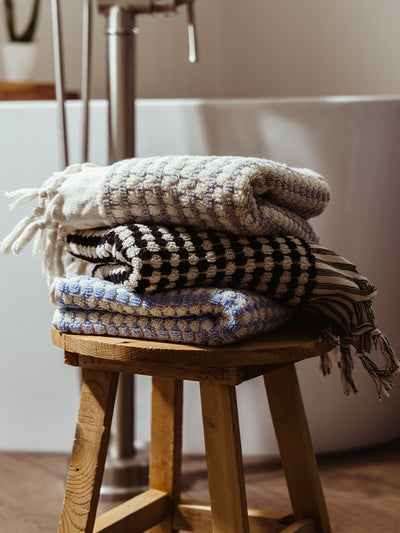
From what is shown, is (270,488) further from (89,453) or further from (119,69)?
(119,69)

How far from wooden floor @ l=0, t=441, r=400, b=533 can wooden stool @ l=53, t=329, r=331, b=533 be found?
0.77ft

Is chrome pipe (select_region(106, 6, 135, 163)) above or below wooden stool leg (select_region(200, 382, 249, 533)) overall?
above

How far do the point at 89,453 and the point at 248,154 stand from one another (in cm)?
Result: 63

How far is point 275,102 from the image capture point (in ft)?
4.00

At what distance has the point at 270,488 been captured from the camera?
4.05ft

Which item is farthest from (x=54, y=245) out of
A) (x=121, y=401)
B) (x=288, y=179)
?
(x=121, y=401)

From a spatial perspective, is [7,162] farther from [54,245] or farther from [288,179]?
[288,179]

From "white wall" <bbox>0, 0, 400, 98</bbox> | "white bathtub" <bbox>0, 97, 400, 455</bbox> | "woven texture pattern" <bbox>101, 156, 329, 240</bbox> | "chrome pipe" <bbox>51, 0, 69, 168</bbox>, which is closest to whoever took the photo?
"woven texture pattern" <bbox>101, 156, 329, 240</bbox>

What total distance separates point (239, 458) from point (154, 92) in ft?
4.91

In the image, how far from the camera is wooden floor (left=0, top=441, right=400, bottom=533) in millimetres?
1109

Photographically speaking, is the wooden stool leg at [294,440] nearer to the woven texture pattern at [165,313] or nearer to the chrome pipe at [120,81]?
the woven texture pattern at [165,313]

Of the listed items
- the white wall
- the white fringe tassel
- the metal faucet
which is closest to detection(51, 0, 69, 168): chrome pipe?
the metal faucet

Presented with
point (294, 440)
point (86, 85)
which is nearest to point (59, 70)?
point (86, 85)

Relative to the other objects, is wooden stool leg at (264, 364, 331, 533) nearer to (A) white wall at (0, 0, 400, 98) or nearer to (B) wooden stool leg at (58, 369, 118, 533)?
(B) wooden stool leg at (58, 369, 118, 533)
